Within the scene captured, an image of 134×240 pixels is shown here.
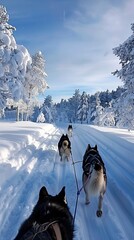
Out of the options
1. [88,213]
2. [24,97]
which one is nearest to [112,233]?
[88,213]

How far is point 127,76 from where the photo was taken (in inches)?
671

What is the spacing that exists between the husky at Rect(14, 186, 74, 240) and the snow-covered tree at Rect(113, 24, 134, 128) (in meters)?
13.7

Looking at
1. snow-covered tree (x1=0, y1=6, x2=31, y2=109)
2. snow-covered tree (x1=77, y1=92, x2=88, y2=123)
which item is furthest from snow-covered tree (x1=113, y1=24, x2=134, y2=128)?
snow-covered tree (x1=77, y1=92, x2=88, y2=123)

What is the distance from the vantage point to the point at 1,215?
5.57 meters

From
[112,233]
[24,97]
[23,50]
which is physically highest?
[23,50]

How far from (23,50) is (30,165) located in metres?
20.4

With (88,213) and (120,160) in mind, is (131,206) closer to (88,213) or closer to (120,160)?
(88,213)

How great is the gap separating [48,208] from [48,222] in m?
0.37

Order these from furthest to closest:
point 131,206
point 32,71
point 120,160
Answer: point 32,71 → point 120,160 → point 131,206

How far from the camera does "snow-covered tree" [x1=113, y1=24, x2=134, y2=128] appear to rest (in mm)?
16844

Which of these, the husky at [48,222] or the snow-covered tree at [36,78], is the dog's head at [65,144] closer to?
the husky at [48,222]

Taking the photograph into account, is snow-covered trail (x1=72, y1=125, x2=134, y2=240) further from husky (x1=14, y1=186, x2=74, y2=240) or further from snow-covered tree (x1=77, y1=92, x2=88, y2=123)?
snow-covered tree (x1=77, y1=92, x2=88, y2=123)

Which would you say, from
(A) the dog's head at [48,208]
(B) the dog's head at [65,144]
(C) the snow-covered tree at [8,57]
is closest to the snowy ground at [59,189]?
(B) the dog's head at [65,144]

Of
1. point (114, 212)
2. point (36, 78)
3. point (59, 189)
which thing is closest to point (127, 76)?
point (59, 189)
